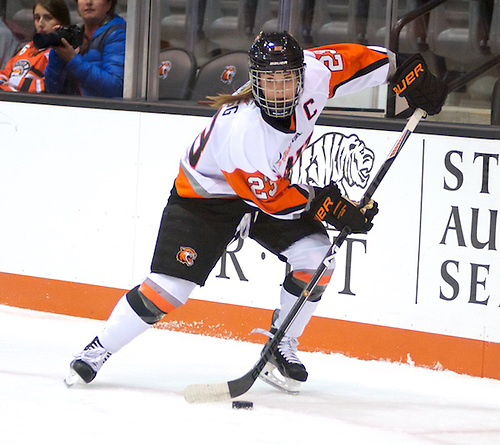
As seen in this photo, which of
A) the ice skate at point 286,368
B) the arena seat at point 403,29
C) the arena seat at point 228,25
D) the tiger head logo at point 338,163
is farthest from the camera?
the arena seat at point 228,25

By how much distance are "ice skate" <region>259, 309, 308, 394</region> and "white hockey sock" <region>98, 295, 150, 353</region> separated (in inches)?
15.2

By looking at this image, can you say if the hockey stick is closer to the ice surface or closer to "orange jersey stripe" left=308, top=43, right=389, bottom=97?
the ice surface

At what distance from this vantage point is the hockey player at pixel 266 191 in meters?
2.33

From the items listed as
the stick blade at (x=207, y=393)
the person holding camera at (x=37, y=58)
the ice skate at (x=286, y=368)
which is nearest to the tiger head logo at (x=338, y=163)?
the ice skate at (x=286, y=368)

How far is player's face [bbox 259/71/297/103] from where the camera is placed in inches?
90.2

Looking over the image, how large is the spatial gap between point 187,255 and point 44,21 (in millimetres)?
1690

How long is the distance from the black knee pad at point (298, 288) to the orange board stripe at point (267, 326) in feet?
1.73

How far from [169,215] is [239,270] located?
811 millimetres

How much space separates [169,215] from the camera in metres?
2.58

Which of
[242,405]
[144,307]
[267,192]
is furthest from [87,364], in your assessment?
[267,192]

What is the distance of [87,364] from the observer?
8.55 feet

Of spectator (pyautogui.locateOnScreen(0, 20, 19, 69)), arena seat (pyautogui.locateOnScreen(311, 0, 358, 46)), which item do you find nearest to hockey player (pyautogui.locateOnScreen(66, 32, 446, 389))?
arena seat (pyautogui.locateOnScreen(311, 0, 358, 46))

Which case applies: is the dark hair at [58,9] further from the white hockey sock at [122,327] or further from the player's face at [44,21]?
the white hockey sock at [122,327]

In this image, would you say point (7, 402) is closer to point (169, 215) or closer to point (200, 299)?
point (169, 215)
